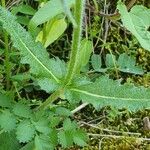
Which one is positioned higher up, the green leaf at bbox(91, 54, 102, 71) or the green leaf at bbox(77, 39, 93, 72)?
the green leaf at bbox(77, 39, 93, 72)

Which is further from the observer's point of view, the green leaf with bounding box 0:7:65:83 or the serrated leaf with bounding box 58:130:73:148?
the serrated leaf with bounding box 58:130:73:148

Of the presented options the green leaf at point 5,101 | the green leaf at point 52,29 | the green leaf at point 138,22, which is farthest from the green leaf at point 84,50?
the green leaf at point 5,101

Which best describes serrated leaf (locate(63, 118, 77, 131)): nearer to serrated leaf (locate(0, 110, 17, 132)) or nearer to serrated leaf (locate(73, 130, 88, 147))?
serrated leaf (locate(73, 130, 88, 147))

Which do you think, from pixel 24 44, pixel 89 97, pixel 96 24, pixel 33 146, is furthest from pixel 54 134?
pixel 96 24

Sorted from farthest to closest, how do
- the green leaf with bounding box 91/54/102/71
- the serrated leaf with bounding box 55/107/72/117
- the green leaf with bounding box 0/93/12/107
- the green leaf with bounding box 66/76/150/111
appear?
the green leaf with bounding box 91/54/102/71, the serrated leaf with bounding box 55/107/72/117, the green leaf with bounding box 0/93/12/107, the green leaf with bounding box 66/76/150/111

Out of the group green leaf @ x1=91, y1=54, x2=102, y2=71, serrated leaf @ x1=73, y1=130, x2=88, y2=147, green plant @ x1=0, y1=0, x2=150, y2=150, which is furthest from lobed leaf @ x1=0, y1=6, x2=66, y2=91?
green leaf @ x1=91, y1=54, x2=102, y2=71

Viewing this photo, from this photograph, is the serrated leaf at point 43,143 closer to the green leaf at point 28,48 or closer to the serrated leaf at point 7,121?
the serrated leaf at point 7,121
